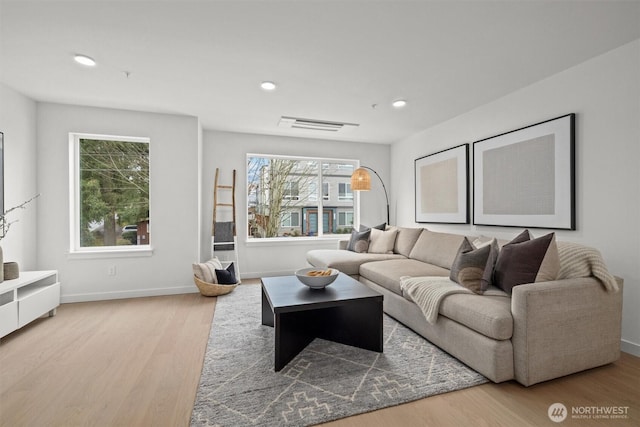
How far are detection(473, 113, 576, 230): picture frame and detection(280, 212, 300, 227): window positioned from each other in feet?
9.24

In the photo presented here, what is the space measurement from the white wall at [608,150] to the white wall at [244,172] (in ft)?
9.97

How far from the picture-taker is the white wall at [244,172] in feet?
15.0

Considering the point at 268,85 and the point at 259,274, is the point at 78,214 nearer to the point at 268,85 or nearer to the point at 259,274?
the point at 259,274

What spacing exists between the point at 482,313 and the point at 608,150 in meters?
1.75

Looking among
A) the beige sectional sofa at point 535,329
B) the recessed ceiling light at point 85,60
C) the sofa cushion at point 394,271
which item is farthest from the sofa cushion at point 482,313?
the recessed ceiling light at point 85,60

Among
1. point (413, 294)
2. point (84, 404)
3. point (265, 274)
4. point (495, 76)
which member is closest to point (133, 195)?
point (265, 274)

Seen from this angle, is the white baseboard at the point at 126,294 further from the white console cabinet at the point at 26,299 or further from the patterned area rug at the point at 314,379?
the patterned area rug at the point at 314,379

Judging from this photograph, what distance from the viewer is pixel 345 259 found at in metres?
3.81

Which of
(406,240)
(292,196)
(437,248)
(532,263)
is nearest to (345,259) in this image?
(406,240)

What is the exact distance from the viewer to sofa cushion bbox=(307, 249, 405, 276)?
3.70m

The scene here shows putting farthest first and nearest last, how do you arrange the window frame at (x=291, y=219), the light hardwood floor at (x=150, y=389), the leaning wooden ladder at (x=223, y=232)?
the window frame at (x=291, y=219) < the leaning wooden ladder at (x=223, y=232) < the light hardwood floor at (x=150, y=389)

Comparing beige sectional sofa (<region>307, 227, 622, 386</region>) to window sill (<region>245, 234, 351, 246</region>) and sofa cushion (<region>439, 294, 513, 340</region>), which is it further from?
window sill (<region>245, 234, 351, 246</region>)

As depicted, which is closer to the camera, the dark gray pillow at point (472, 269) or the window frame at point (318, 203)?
the dark gray pillow at point (472, 269)

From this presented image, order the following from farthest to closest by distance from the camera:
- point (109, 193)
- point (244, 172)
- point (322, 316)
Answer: point (244, 172), point (109, 193), point (322, 316)
